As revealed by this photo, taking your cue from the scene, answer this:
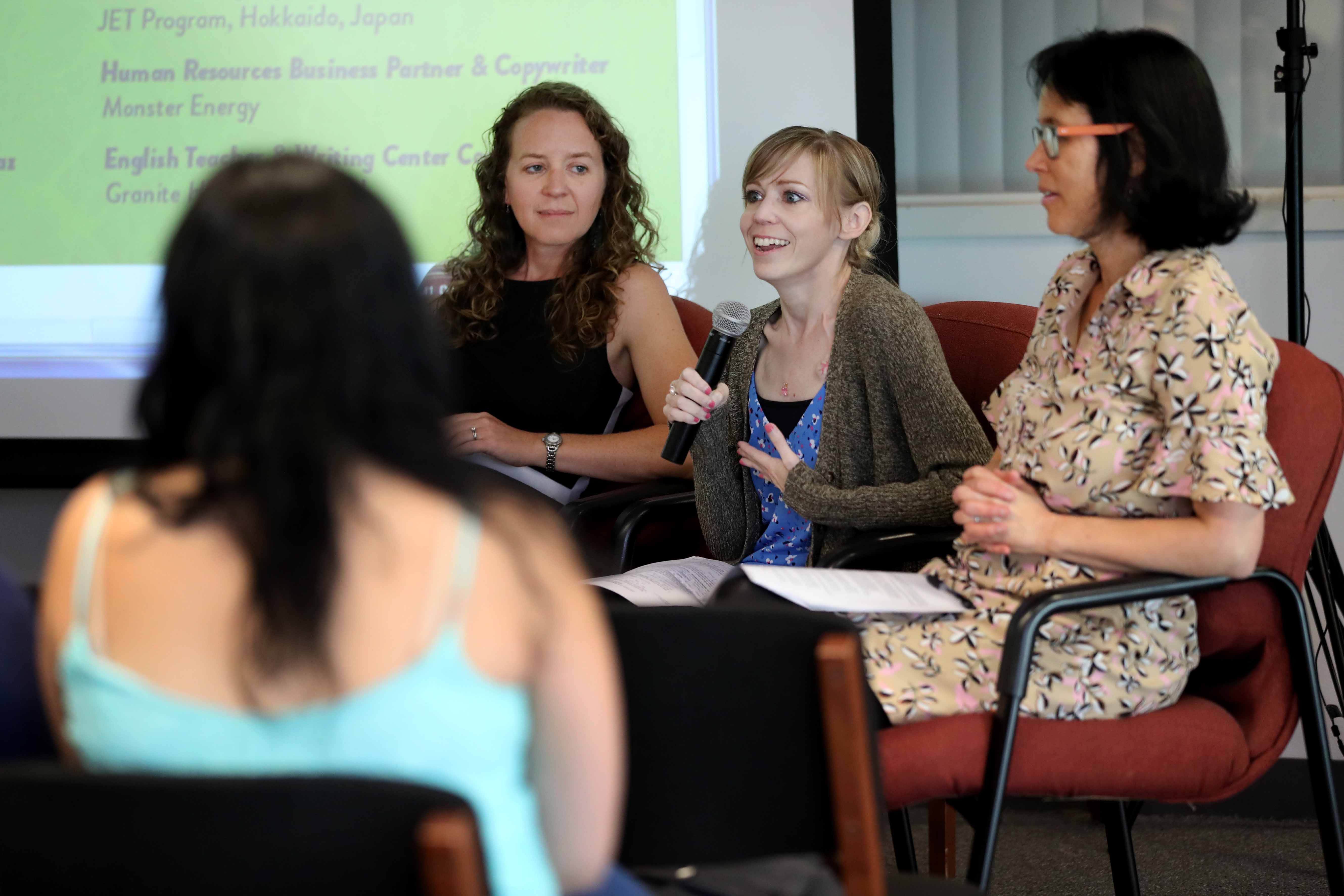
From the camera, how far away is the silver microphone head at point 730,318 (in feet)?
6.48

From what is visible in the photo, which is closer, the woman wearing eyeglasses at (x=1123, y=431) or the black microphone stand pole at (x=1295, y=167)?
the woman wearing eyeglasses at (x=1123, y=431)

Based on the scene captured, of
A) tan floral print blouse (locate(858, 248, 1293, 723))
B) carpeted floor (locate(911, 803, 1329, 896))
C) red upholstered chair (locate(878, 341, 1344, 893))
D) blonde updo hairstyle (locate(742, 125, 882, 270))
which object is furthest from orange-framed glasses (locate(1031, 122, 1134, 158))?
carpeted floor (locate(911, 803, 1329, 896))

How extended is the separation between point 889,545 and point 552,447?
774 mm

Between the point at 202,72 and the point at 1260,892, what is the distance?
2861 mm

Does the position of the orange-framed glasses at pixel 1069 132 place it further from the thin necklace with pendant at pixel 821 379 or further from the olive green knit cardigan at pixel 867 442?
the thin necklace with pendant at pixel 821 379

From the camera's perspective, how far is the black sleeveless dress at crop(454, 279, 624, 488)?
244 centimetres

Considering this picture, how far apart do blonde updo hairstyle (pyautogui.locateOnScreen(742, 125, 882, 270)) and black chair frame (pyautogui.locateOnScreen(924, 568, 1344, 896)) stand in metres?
0.87

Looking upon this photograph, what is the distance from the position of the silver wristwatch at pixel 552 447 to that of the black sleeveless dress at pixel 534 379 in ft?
0.19

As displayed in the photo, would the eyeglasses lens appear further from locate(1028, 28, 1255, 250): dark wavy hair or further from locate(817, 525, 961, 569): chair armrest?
locate(817, 525, 961, 569): chair armrest

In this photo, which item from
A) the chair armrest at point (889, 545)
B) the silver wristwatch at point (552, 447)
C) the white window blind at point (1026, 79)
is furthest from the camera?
the white window blind at point (1026, 79)

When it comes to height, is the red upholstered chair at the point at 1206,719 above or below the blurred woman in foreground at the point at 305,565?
below

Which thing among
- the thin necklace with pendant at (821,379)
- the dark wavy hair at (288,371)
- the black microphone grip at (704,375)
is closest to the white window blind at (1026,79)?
the thin necklace with pendant at (821,379)

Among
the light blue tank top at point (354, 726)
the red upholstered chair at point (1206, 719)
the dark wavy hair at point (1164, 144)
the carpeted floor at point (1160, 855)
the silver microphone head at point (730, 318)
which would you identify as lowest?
the carpeted floor at point (1160, 855)

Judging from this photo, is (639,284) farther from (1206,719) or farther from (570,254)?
(1206,719)
